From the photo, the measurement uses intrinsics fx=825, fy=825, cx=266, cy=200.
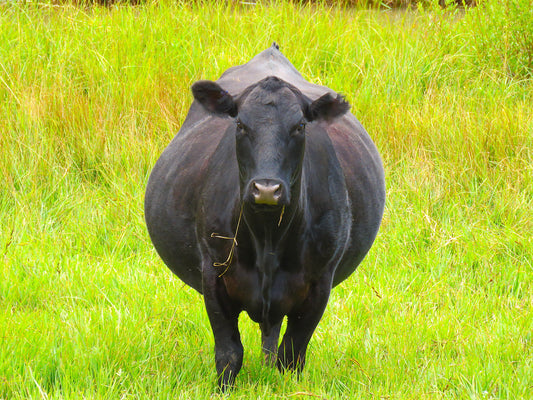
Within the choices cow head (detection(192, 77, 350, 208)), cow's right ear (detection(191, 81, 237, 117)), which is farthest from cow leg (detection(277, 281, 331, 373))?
cow's right ear (detection(191, 81, 237, 117))

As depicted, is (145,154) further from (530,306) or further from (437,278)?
(530,306)

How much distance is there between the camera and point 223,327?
13.1ft

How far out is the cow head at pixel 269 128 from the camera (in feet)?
11.0

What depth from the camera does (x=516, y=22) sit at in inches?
339

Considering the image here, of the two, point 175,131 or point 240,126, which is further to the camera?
point 175,131

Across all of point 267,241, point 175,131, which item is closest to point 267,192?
point 267,241

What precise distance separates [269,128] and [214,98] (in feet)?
1.48

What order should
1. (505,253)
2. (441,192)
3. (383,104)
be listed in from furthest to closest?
1. (383,104)
2. (441,192)
3. (505,253)

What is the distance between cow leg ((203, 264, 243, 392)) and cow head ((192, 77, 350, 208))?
53 centimetres

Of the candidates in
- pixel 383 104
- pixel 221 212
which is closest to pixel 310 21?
pixel 383 104

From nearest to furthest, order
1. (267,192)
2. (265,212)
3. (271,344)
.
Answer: (267,192), (265,212), (271,344)

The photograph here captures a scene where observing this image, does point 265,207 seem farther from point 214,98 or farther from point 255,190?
point 214,98

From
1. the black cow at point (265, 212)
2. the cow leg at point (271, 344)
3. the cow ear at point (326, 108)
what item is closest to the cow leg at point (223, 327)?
the black cow at point (265, 212)

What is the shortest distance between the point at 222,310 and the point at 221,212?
47 cm
